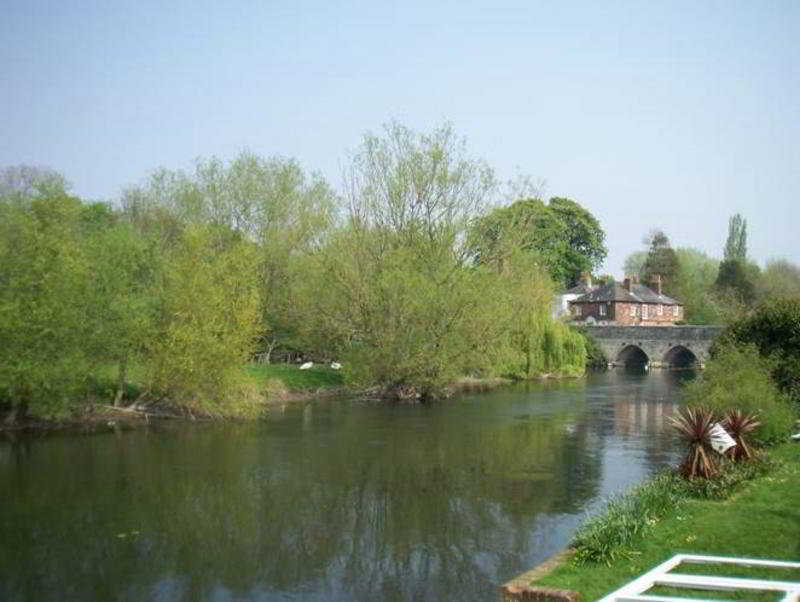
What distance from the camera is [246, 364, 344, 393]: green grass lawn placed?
44.4 m

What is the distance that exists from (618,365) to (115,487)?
63139 mm

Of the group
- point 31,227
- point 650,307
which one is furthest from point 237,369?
point 650,307

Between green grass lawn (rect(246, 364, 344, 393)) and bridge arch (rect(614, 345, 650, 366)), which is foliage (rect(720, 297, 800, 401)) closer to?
green grass lawn (rect(246, 364, 344, 393))

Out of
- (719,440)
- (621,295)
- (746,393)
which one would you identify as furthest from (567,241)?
(719,440)

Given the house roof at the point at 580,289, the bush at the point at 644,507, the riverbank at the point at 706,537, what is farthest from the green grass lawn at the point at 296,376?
the house roof at the point at 580,289

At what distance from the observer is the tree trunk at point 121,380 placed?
32.8m

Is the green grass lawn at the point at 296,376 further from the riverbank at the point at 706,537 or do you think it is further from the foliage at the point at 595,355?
the foliage at the point at 595,355

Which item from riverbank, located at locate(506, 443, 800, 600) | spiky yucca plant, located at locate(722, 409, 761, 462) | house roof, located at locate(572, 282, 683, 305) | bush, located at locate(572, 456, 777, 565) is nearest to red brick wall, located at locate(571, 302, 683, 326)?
house roof, located at locate(572, 282, 683, 305)

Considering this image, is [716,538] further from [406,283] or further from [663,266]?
[663,266]

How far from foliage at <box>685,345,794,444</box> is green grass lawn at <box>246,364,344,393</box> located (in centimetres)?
2289

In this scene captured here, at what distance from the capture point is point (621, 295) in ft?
289

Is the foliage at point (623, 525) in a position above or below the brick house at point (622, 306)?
below

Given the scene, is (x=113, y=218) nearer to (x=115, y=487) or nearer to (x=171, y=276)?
(x=171, y=276)

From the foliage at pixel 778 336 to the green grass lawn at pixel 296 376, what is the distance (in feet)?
72.1
